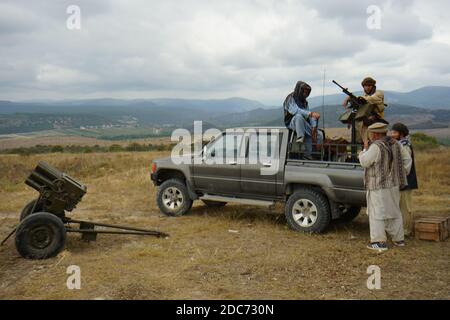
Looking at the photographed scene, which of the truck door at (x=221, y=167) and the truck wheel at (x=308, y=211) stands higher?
the truck door at (x=221, y=167)

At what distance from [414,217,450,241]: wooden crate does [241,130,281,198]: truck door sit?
2.39 meters

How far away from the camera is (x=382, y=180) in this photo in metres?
6.58

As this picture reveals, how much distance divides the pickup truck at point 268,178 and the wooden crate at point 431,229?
98 cm

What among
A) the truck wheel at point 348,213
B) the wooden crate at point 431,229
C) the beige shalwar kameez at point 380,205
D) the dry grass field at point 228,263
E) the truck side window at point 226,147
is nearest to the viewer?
the dry grass field at point 228,263

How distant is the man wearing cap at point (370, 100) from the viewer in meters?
7.51

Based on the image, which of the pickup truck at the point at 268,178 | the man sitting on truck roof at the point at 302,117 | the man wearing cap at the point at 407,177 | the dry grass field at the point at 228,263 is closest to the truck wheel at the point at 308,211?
the pickup truck at the point at 268,178

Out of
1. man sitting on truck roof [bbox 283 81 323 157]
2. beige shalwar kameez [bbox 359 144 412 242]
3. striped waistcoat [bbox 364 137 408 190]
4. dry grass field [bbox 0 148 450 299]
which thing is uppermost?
man sitting on truck roof [bbox 283 81 323 157]

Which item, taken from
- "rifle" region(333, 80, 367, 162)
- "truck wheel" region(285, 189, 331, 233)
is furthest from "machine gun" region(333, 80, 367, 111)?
"truck wheel" region(285, 189, 331, 233)

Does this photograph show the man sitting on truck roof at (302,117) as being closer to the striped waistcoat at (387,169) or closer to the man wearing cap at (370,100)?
the man wearing cap at (370,100)

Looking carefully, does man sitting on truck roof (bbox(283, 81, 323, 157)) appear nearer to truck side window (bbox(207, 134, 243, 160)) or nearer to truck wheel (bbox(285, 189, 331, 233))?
truck wheel (bbox(285, 189, 331, 233))

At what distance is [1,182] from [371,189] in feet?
45.2

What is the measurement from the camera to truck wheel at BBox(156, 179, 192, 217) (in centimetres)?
939

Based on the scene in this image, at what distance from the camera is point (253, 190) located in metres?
8.53
